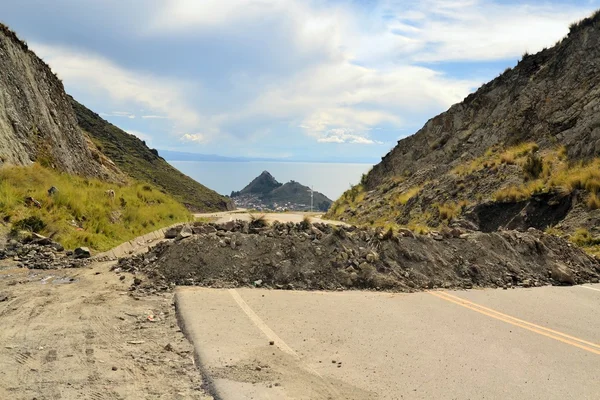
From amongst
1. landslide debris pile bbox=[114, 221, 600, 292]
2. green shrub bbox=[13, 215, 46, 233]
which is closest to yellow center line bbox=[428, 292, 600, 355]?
landslide debris pile bbox=[114, 221, 600, 292]

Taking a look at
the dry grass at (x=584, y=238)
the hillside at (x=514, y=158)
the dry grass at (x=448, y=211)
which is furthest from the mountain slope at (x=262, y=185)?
the dry grass at (x=584, y=238)

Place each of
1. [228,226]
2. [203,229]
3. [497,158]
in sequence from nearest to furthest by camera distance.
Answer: [203,229]
[228,226]
[497,158]

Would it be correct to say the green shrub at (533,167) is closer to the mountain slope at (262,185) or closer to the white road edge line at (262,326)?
the white road edge line at (262,326)

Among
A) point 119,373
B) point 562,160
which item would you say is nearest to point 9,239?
point 119,373

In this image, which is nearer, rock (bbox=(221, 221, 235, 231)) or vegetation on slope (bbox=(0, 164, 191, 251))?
rock (bbox=(221, 221, 235, 231))

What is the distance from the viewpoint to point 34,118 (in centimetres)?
2164

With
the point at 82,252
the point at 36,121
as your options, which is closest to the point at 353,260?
the point at 82,252

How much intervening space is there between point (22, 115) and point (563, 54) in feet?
96.4

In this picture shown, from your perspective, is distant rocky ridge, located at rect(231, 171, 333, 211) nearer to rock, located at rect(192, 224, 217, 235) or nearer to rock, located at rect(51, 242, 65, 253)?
rock, located at rect(192, 224, 217, 235)

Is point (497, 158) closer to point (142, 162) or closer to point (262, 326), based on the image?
point (262, 326)

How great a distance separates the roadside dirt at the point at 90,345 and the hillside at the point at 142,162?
2018 inches

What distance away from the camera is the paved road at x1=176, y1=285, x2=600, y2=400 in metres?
4.77

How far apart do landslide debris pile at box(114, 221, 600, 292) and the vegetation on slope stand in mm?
3443

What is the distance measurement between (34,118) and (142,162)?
151ft
